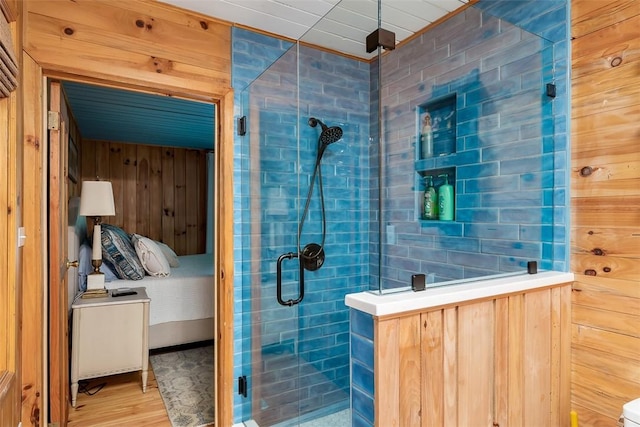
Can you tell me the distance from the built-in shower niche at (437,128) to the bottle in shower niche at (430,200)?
0.10 metres

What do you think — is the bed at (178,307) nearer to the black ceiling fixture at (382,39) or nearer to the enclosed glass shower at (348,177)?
the enclosed glass shower at (348,177)

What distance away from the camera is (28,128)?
1.59 m

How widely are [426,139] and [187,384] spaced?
246 centimetres

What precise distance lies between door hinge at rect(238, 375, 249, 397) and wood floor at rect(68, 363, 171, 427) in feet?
1.91

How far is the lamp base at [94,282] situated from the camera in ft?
8.82

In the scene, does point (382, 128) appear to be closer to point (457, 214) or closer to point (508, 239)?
point (457, 214)

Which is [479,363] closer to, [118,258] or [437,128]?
→ [437,128]

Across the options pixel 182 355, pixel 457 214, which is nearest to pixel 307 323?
pixel 457 214

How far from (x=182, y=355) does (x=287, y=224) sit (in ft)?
6.89

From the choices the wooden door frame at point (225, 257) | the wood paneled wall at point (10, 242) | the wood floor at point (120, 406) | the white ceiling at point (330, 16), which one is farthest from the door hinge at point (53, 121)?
the wood floor at point (120, 406)

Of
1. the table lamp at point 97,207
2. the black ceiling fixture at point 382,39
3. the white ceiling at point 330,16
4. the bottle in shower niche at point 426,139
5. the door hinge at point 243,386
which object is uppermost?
the white ceiling at point 330,16

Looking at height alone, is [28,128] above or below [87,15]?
below

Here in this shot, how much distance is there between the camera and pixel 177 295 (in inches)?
127

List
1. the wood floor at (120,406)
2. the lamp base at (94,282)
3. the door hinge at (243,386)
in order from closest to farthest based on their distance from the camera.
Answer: the door hinge at (243,386)
the wood floor at (120,406)
the lamp base at (94,282)
